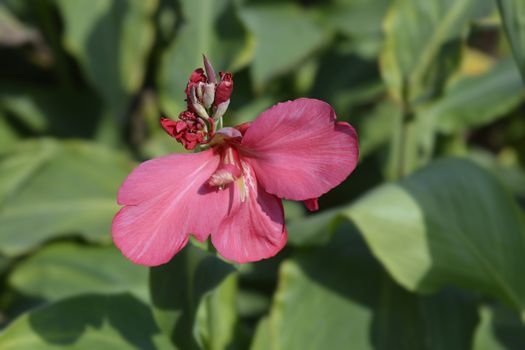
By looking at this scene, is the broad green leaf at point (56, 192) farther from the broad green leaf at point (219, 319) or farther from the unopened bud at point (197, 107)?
the unopened bud at point (197, 107)

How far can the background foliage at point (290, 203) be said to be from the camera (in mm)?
1191

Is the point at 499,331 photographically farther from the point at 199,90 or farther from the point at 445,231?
the point at 199,90

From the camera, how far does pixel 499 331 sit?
1.36 m

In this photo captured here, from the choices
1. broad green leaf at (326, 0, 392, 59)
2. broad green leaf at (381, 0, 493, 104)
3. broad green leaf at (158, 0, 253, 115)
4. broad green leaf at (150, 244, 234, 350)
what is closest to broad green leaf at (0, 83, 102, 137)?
broad green leaf at (158, 0, 253, 115)

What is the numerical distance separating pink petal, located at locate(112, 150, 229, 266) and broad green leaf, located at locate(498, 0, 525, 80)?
0.59 meters

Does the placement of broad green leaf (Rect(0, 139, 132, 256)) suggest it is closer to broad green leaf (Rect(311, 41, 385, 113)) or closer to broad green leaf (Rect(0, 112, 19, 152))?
broad green leaf (Rect(0, 112, 19, 152))

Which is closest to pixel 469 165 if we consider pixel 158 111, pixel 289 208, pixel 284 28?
pixel 289 208

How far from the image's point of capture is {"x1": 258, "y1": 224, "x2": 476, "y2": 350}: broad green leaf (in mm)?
1261

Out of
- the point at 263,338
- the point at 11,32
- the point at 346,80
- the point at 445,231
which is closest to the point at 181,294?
the point at 263,338

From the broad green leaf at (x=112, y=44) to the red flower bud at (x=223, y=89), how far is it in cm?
107

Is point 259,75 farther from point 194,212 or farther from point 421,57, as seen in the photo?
point 194,212

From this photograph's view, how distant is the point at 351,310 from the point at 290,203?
56 centimetres

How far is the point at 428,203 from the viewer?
1.31 metres

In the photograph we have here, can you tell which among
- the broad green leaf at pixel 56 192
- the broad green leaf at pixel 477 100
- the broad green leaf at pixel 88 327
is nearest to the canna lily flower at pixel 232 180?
the broad green leaf at pixel 88 327
